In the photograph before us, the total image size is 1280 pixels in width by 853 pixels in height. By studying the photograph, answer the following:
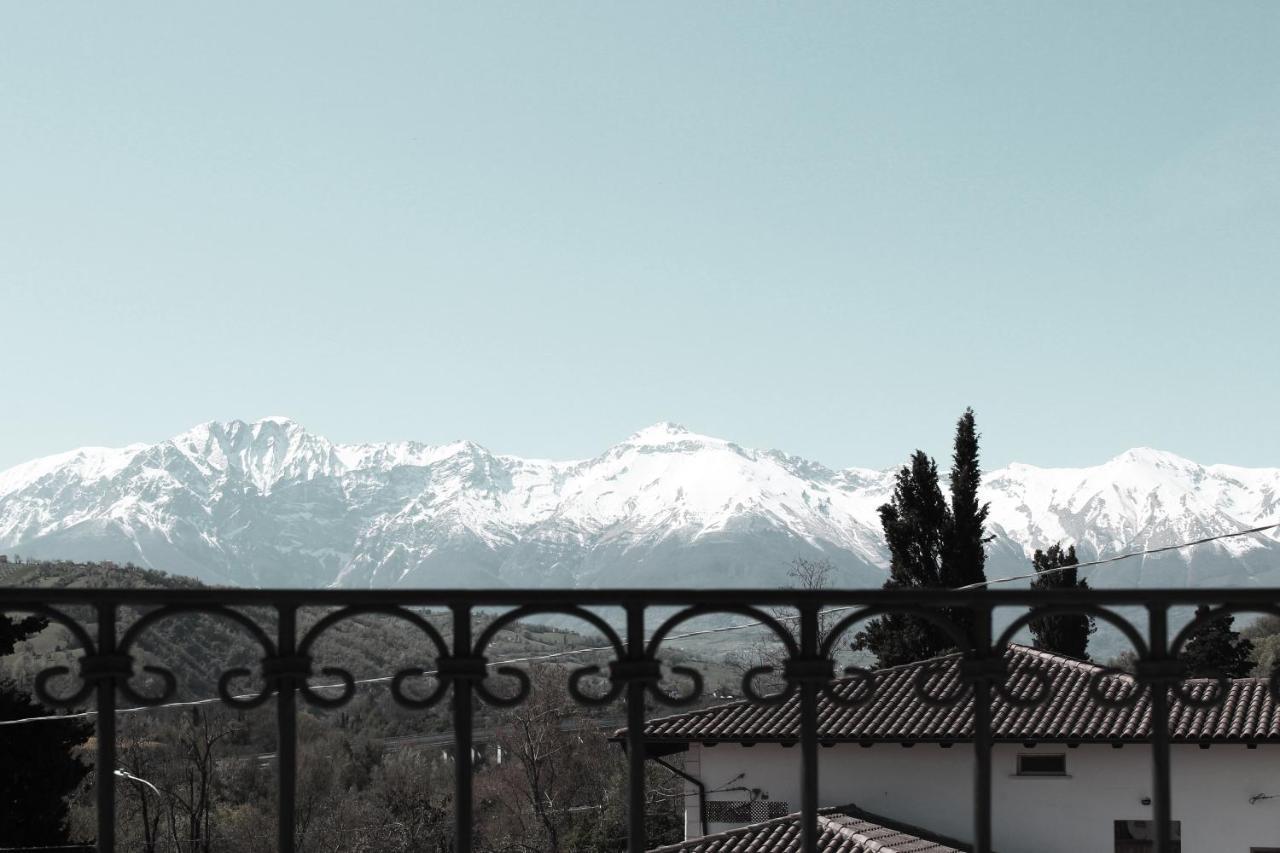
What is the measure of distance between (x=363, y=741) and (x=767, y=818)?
136ft

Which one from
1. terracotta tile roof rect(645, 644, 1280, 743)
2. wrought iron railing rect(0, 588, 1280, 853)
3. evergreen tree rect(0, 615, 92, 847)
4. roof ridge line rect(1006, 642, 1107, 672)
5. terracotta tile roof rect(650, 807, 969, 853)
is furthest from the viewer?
roof ridge line rect(1006, 642, 1107, 672)

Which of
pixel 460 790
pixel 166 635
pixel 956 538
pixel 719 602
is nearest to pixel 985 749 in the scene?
pixel 719 602

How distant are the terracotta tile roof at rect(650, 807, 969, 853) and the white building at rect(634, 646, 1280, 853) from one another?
1.60 metres

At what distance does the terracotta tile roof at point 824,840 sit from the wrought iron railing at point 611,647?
2112cm

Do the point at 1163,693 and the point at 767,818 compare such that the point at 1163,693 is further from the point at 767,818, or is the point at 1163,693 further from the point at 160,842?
the point at 160,842

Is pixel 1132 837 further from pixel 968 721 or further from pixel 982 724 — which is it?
pixel 982 724

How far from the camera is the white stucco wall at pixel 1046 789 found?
2739 cm

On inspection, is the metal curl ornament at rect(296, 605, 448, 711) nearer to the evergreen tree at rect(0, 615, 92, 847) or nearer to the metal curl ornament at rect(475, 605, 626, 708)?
the metal curl ornament at rect(475, 605, 626, 708)

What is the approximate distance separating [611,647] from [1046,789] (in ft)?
91.9

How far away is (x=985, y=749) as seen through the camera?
2.61 meters

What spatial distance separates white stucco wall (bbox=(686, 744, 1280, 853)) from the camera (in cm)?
2739

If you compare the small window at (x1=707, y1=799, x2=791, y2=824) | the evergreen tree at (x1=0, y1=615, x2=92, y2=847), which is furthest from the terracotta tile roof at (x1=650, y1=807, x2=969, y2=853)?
the evergreen tree at (x1=0, y1=615, x2=92, y2=847)

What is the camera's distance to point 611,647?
8.18ft

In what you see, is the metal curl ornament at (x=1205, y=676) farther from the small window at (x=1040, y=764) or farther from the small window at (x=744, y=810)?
the small window at (x=1040, y=764)
